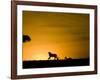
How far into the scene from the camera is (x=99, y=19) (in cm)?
250

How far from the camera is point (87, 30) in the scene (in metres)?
2.46

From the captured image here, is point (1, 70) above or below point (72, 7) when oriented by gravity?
below

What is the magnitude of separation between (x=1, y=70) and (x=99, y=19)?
123 centimetres

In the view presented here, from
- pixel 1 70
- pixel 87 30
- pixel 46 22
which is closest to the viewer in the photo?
pixel 1 70

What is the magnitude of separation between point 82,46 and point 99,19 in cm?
37

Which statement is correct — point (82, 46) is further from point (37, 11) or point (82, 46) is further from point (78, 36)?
point (37, 11)

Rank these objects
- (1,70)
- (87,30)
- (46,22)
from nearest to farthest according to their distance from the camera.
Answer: (1,70) → (46,22) → (87,30)

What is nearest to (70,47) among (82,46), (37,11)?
(82,46)

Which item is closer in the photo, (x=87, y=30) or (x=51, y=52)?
(x=51, y=52)

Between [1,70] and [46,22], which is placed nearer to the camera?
[1,70]

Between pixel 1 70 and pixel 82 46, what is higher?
pixel 82 46

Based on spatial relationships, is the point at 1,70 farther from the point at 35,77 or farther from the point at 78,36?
the point at 78,36

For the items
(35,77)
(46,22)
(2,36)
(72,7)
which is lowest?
(35,77)

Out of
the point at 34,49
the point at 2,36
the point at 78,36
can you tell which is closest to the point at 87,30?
the point at 78,36
